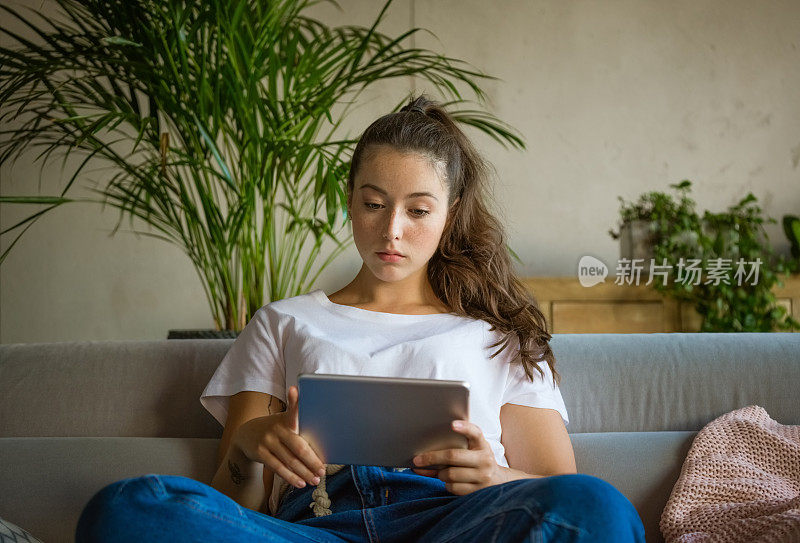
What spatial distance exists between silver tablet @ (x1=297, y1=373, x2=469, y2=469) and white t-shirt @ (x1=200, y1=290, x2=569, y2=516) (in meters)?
0.23

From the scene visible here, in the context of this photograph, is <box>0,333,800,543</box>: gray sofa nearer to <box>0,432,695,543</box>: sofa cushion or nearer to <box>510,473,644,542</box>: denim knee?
<box>0,432,695,543</box>: sofa cushion

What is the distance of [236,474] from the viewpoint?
3.68 ft

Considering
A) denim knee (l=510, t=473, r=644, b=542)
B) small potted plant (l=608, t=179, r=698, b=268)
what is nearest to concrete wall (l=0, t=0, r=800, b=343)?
small potted plant (l=608, t=179, r=698, b=268)

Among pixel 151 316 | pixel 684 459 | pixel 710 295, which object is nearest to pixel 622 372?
pixel 684 459

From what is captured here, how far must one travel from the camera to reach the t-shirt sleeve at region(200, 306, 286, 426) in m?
1.22

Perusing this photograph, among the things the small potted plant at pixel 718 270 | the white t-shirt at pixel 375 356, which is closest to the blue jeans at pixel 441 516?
the white t-shirt at pixel 375 356

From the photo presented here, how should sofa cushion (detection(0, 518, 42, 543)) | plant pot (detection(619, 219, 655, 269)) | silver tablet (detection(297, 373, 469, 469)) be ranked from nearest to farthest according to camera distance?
silver tablet (detection(297, 373, 469, 469)) < sofa cushion (detection(0, 518, 42, 543)) < plant pot (detection(619, 219, 655, 269))

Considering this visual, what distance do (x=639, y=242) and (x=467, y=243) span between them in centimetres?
127

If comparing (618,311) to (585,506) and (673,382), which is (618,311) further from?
(585,506)

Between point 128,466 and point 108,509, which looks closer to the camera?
point 108,509

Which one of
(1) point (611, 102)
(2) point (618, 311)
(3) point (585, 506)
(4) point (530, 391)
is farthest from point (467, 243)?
(1) point (611, 102)

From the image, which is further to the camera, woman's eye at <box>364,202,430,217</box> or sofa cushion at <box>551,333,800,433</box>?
→ sofa cushion at <box>551,333,800,433</box>

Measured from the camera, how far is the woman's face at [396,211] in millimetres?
1224

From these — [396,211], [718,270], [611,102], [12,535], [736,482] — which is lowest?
[12,535]
